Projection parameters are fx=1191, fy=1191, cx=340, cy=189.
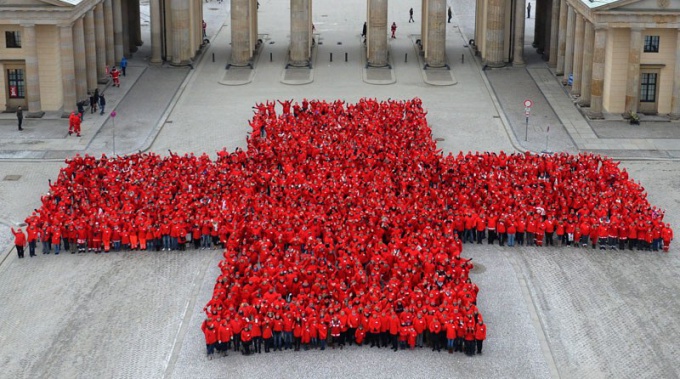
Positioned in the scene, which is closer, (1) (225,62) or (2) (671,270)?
(2) (671,270)

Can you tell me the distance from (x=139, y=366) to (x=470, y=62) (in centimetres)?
4457

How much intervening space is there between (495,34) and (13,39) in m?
28.3

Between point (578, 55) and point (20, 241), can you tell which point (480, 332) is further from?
point (578, 55)

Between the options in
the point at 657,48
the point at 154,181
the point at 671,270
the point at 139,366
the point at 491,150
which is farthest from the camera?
the point at 657,48

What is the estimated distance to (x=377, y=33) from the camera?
72.4 meters

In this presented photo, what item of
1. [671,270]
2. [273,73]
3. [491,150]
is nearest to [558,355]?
[671,270]

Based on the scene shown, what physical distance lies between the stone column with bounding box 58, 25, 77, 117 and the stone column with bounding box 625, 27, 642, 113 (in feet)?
91.6

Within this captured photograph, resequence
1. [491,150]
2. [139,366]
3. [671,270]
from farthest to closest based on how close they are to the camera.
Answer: [491,150] < [671,270] < [139,366]

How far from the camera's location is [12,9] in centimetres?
5803

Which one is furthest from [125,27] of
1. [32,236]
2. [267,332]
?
[267,332]

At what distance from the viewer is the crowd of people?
3491 centimetres

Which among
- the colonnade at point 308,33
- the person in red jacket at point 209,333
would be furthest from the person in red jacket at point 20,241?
the colonnade at point 308,33

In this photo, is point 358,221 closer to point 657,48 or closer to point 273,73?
point 657,48

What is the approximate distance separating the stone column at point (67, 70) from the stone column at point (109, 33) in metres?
7.39
